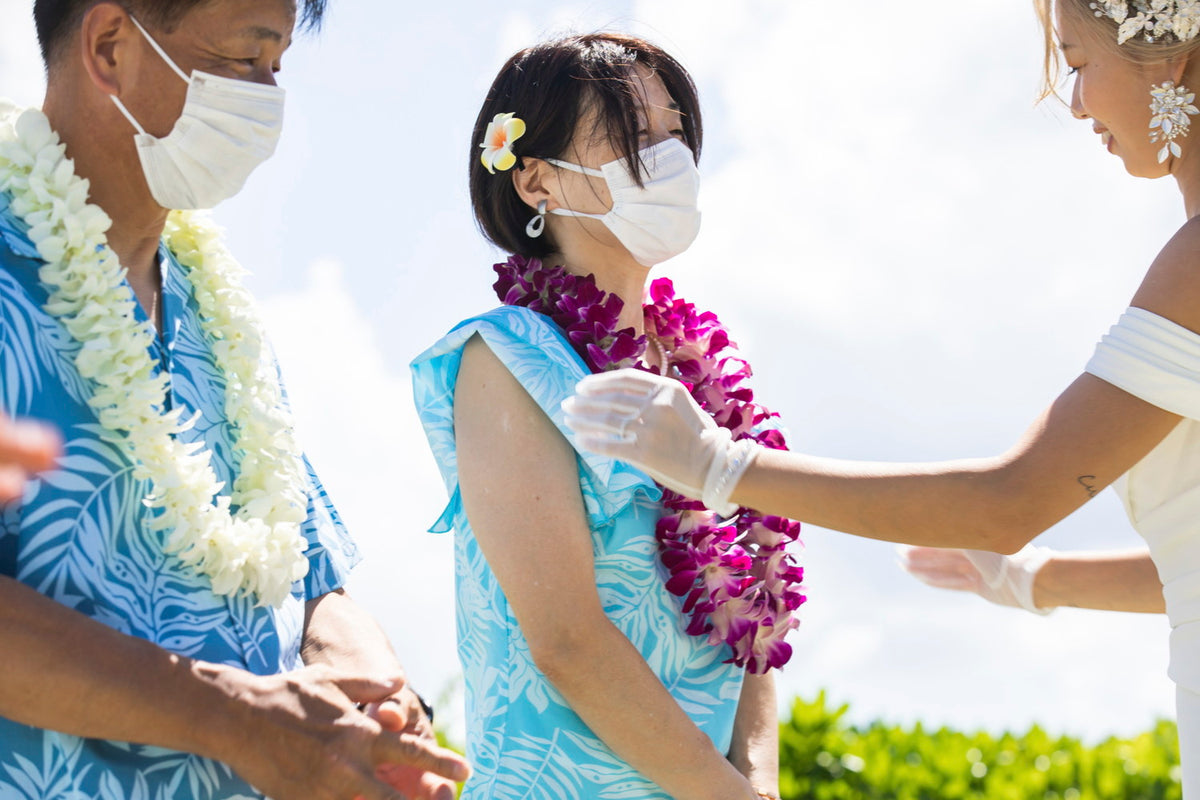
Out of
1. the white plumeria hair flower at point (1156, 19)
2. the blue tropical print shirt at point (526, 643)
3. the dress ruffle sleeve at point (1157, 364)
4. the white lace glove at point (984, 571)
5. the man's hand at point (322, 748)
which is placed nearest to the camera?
the man's hand at point (322, 748)

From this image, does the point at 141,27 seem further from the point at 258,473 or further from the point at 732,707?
the point at 732,707

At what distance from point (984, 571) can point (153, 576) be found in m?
2.27

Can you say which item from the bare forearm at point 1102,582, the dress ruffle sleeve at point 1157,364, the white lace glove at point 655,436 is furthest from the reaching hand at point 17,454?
the bare forearm at point 1102,582

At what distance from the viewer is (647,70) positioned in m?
3.20

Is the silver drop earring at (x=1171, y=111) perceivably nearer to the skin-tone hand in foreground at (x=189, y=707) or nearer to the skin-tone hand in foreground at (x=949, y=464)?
the skin-tone hand in foreground at (x=949, y=464)

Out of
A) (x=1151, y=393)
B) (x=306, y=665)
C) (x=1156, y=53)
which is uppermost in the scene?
(x=1156, y=53)

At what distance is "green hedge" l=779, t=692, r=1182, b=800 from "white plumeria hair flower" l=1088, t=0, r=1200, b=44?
368 centimetres

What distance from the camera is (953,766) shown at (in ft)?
18.1

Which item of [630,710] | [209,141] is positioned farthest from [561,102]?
[630,710]

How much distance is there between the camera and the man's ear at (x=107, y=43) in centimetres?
235

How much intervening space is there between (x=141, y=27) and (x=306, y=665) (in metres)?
1.26

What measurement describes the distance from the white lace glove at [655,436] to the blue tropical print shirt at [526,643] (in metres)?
0.29

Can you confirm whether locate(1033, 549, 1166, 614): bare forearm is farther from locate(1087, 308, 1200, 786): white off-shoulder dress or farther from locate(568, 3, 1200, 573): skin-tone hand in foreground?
locate(568, 3, 1200, 573): skin-tone hand in foreground

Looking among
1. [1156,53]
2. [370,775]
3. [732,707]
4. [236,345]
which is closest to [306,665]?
[370,775]
